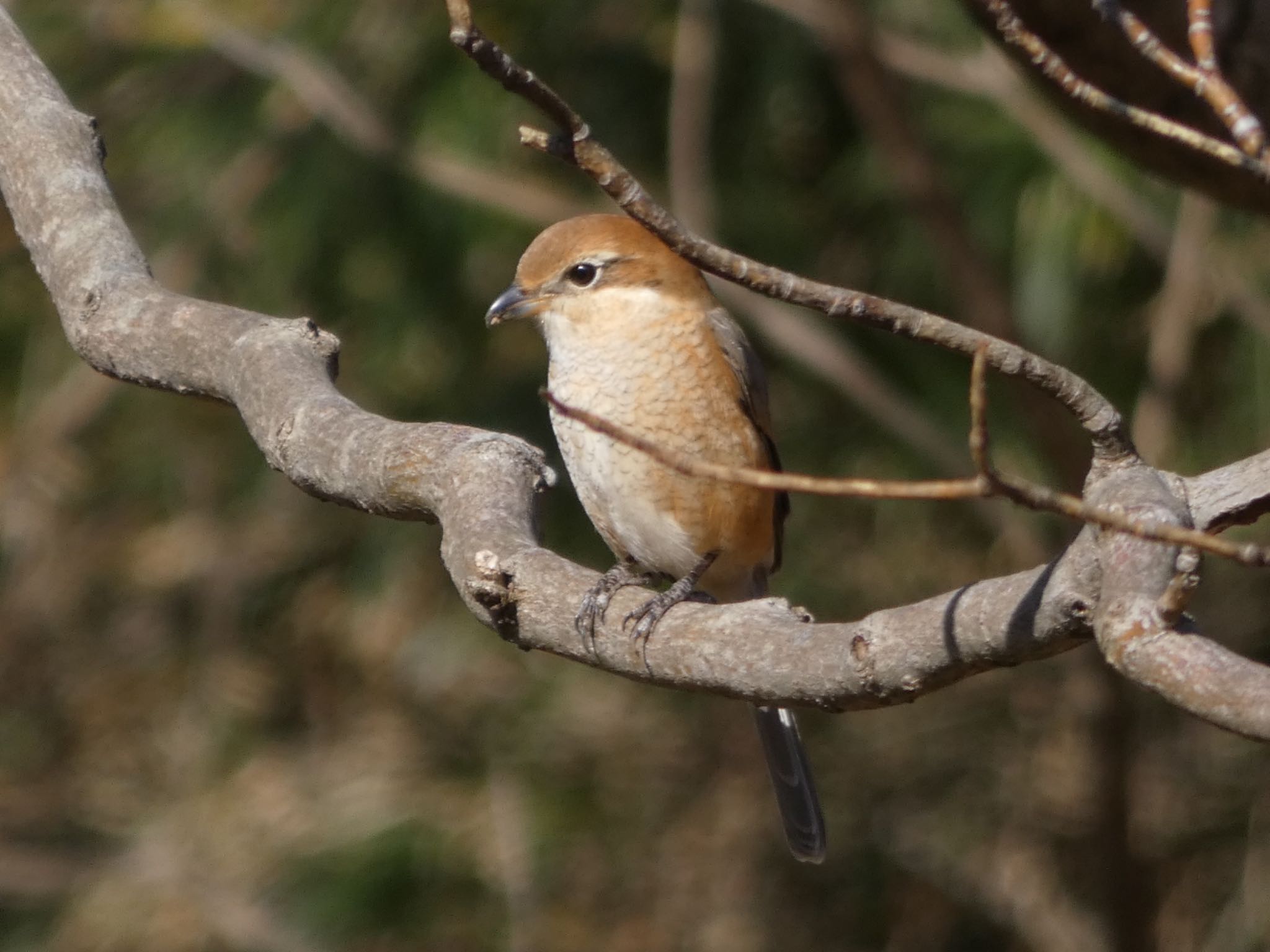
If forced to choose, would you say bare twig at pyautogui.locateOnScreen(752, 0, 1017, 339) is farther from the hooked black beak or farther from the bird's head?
the hooked black beak

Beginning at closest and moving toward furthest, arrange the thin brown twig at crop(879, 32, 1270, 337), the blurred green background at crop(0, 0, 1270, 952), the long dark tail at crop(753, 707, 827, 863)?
the long dark tail at crop(753, 707, 827, 863), the thin brown twig at crop(879, 32, 1270, 337), the blurred green background at crop(0, 0, 1270, 952)

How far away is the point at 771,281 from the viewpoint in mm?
1592

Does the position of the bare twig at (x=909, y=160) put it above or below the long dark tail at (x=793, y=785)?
above

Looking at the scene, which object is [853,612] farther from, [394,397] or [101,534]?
[101,534]

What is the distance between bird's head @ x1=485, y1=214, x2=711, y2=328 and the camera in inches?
133

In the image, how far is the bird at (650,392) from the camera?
3.20 meters

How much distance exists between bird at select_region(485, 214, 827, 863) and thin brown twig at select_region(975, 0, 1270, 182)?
59.0 inches

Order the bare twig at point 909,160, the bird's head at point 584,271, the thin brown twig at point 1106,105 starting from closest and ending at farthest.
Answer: the thin brown twig at point 1106,105 → the bird's head at point 584,271 → the bare twig at point 909,160

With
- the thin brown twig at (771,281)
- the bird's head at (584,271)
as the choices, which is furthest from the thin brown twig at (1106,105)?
the bird's head at (584,271)

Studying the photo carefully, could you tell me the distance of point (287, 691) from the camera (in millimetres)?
6496

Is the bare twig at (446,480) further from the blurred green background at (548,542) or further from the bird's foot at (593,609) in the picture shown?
the blurred green background at (548,542)

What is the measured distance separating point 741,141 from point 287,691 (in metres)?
2.86

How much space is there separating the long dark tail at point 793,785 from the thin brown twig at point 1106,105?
2.10 meters

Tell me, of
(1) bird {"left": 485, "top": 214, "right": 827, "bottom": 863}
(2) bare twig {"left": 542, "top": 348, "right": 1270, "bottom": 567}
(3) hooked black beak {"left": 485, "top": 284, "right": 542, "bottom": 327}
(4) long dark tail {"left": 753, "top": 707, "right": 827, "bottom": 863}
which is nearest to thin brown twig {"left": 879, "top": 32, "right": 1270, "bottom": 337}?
(1) bird {"left": 485, "top": 214, "right": 827, "bottom": 863}
